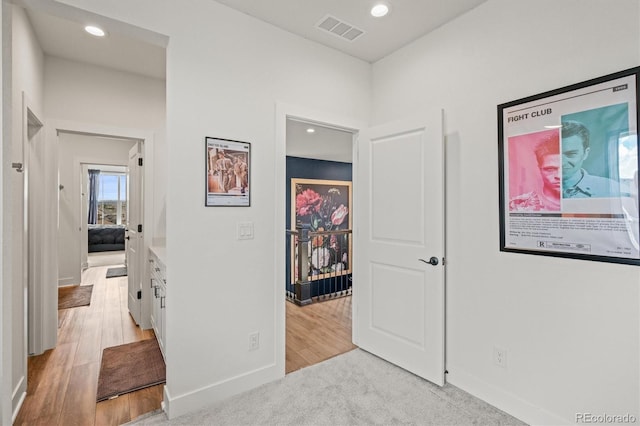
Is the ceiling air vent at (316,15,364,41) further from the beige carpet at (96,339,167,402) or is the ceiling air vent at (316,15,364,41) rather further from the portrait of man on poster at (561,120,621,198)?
the beige carpet at (96,339,167,402)

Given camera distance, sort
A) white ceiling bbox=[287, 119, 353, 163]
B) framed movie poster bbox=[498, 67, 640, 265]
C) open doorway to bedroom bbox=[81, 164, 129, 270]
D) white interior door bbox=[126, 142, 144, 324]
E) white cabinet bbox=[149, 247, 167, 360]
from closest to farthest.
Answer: framed movie poster bbox=[498, 67, 640, 265], white cabinet bbox=[149, 247, 167, 360], white interior door bbox=[126, 142, 144, 324], white ceiling bbox=[287, 119, 353, 163], open doorway to bedroom bbox=[81, 164, 129, 270]

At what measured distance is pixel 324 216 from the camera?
6.39 meters

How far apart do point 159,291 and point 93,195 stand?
342 inches

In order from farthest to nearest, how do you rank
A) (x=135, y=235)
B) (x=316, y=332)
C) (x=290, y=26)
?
(x=135, y=235) < (x=316, y=332) < (x=290, y=26)

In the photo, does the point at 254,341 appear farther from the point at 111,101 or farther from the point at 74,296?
the point at 74,296

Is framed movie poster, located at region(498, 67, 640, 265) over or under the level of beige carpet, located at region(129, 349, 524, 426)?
over

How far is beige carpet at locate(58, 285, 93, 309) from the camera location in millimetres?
4242

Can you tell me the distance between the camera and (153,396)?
2180 mm

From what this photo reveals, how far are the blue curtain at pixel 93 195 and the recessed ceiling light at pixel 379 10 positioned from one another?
1008 cm

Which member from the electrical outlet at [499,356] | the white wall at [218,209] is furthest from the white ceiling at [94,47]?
the electrical outlet at [499,356]

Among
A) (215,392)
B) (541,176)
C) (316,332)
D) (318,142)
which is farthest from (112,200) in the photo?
(541,176)

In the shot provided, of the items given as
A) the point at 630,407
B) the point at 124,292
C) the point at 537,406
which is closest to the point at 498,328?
the point at 537,406

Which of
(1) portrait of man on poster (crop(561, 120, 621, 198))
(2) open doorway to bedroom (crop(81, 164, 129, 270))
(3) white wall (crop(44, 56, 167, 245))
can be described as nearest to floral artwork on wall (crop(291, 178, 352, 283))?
(3) white wall (crop(44, 56, 167, 245))

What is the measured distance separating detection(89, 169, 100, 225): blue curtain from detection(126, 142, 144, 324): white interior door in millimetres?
6986
